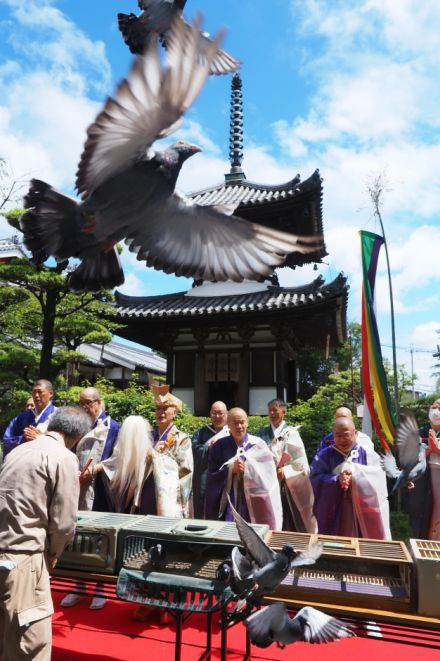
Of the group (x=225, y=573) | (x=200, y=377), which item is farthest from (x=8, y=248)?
(x=225, y=573)

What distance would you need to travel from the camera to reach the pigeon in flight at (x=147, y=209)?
2.22m

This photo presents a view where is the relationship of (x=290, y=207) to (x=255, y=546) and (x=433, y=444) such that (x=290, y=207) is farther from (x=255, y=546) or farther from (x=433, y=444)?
(x=255, y=546)

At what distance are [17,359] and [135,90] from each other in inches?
553

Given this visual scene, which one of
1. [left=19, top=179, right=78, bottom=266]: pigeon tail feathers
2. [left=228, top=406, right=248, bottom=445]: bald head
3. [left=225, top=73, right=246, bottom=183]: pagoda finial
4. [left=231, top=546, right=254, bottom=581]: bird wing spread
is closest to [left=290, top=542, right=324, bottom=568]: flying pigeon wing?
[left=231, top=546, right=254, bottom=581]: bird wing spread

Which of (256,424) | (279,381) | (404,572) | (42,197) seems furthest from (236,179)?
(404,572)

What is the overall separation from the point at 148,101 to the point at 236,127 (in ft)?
51.2

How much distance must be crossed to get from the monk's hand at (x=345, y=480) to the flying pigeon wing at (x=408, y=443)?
1015 millimetres

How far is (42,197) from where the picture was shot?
291 centimetres

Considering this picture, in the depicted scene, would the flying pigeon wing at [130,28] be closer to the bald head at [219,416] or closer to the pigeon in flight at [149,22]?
the pigeon in flight at [149,22]

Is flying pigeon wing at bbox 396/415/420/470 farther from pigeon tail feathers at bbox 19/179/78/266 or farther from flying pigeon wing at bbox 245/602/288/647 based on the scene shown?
pigeon tail feathers at bbox 19/179/78/266

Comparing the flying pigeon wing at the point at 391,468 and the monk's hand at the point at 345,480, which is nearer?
the monk's hand at the point at 345,480

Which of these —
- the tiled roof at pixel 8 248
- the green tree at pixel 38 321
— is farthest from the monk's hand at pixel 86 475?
the tiled roof at pixel 8 248

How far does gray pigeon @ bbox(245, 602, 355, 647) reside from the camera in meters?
2.10

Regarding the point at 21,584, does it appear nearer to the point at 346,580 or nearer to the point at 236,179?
the point at 346,580
